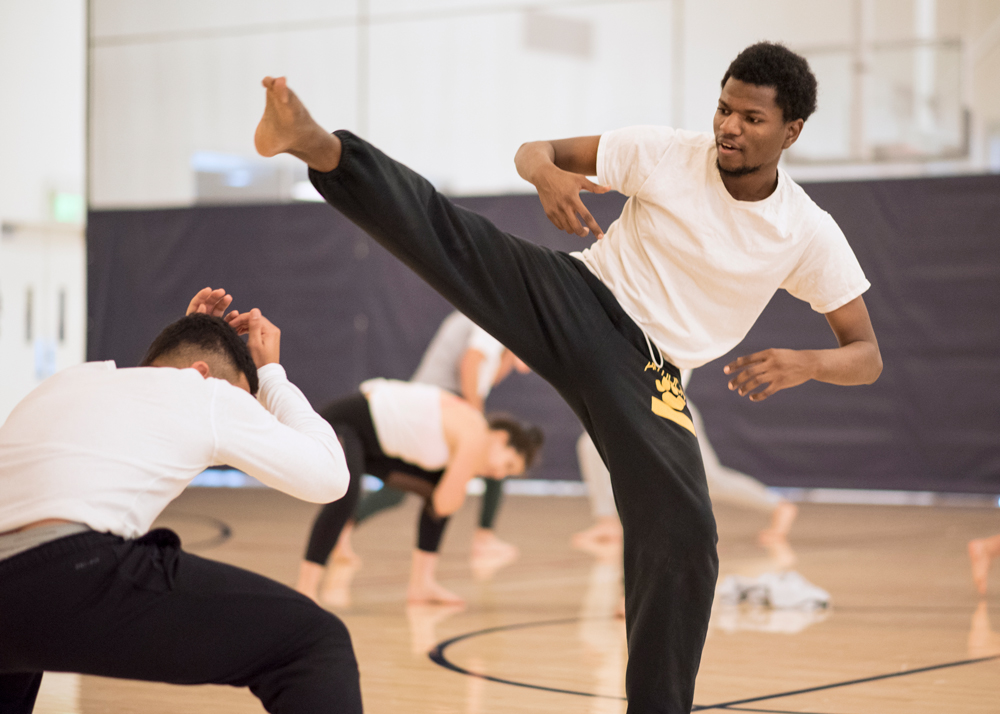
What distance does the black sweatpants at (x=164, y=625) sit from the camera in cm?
151

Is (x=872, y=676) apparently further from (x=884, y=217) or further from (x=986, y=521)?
(x=884, y=217)

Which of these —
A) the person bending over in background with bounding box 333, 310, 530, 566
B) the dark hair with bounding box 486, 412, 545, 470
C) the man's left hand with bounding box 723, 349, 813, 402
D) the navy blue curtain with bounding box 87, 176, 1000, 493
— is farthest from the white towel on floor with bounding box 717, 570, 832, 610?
the navy blue curtain with bounding box 87, 176, 1000, 493

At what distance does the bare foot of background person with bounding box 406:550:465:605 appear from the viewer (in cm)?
411

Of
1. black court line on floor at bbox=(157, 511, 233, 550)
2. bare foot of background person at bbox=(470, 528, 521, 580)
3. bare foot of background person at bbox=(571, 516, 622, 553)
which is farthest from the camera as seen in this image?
bare foot of background person at bbox=(571, 516, 622, 553)

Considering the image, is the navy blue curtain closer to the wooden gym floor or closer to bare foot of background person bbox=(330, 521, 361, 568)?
the wooden gym floor

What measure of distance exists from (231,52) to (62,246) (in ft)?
9.63

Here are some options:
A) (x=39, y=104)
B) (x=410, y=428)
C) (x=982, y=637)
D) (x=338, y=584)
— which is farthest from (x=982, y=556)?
(x=39, y=104)

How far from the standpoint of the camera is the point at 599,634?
358 cm

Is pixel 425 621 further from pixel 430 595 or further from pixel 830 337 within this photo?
pixel 830 337

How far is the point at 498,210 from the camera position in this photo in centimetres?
812

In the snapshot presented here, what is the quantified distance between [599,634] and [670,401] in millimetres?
1661

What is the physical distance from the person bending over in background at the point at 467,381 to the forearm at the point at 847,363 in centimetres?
259

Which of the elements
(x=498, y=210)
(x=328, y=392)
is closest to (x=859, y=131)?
(x=498, y=210)

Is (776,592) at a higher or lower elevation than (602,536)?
higher
